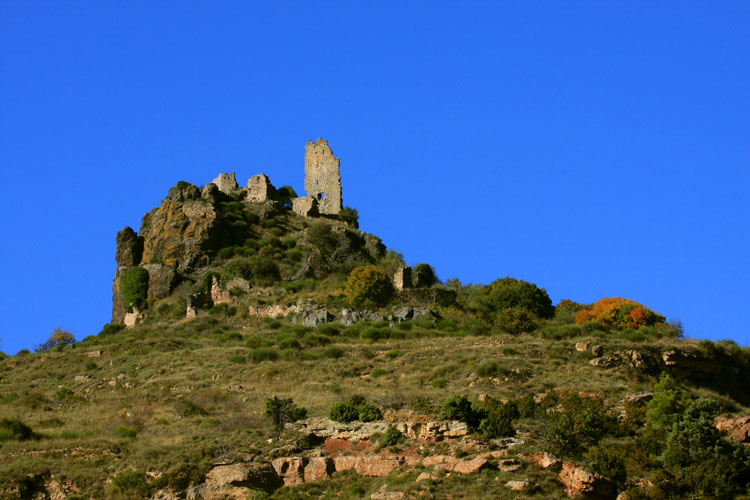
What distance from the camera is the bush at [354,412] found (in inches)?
1201

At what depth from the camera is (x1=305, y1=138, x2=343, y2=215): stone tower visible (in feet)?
232

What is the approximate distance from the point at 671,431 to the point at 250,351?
20436mm

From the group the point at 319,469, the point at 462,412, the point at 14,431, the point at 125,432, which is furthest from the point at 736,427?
the point at 14,431

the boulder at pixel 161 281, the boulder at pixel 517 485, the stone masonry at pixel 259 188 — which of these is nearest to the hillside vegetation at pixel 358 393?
the boulder at pixel 517 485

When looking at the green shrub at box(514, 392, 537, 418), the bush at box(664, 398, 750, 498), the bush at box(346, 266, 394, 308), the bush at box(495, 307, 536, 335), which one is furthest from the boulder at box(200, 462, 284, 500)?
the bush at box(346, 266, 394, 308)

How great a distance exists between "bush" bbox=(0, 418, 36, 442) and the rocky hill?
3.0 inches

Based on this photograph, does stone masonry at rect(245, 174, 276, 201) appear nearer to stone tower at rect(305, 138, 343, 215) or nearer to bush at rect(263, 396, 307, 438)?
stone tower at rect(305, 138, 343, 215)

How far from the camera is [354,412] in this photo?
101 ft

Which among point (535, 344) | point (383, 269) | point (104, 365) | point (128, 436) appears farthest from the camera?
point (383, 269)

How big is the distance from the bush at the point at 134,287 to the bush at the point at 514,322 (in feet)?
68.3

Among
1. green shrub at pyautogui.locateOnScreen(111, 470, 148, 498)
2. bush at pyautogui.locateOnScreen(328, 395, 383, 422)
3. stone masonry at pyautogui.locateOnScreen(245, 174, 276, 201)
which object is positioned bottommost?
green shrub at pyautogui.locateOnScreen(111, 470, 148, 498)

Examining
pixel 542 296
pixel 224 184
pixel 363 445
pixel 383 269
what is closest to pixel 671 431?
pixel 363 445

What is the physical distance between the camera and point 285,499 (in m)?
26.4

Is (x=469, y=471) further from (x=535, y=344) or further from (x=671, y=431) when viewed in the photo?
(x=535, y=344)
